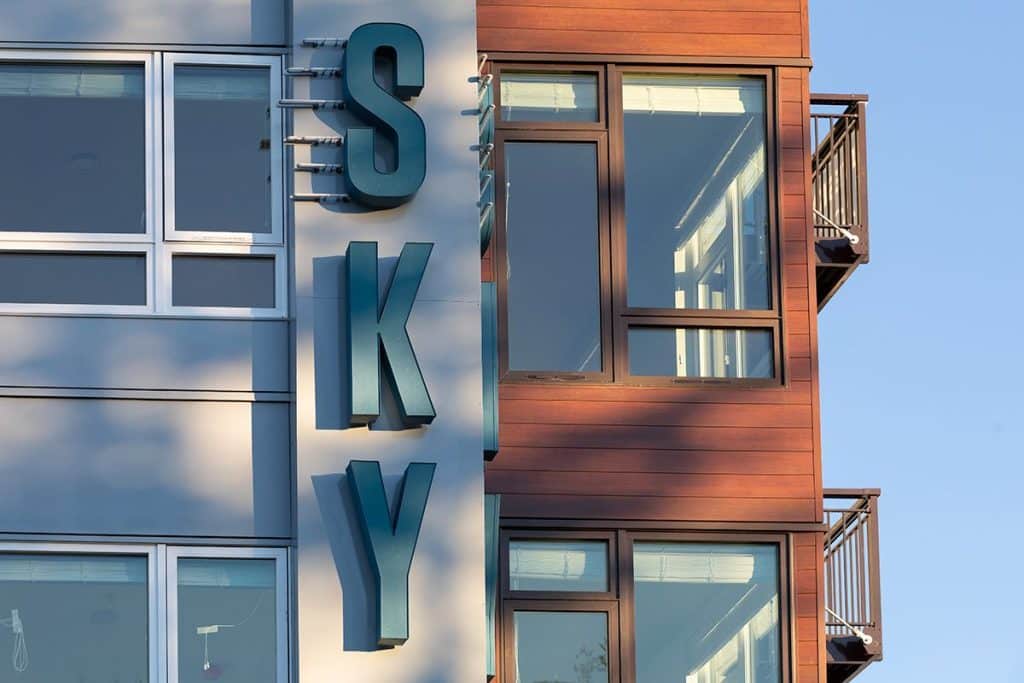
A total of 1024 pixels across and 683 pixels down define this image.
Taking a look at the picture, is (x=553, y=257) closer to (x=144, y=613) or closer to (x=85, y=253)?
(x=85, y=253)

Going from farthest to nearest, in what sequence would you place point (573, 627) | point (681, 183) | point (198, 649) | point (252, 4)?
point (681, 183) < point (573, 627) < point (252, 4) < point (198, 649)

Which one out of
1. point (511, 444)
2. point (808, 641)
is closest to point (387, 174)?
point (511, 444)

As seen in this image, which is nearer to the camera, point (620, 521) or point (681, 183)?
point (620, 521)

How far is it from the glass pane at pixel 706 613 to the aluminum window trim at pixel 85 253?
3.44 metres

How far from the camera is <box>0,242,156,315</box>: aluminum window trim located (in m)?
11.3

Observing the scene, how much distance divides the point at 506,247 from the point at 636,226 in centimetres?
84

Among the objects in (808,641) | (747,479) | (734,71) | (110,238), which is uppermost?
(734,71)

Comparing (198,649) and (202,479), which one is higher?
(202,479)

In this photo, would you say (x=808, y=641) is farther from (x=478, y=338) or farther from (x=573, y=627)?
(x=478, y=338)

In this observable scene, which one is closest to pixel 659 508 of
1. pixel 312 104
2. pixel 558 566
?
pixel 558 566

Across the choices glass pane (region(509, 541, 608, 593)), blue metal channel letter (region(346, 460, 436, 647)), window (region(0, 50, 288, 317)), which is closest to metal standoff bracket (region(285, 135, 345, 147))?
window (region(0, 50, 288, 317))

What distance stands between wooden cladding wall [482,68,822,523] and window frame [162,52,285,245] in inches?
83.1

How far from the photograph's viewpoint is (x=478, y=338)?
37.2ft

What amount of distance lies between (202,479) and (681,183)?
13.6ft
